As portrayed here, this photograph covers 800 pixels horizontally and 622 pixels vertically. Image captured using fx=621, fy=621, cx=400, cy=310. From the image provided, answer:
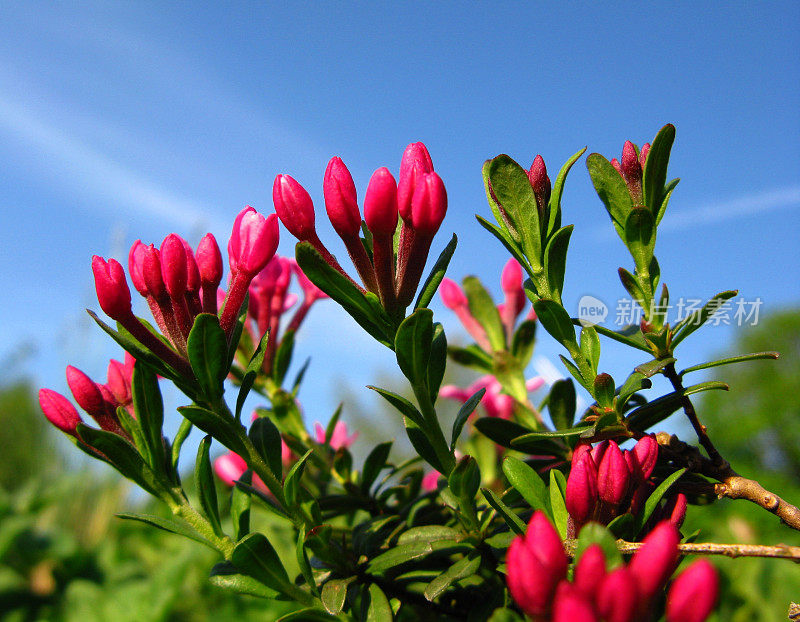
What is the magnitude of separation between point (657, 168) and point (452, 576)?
1.99 feet

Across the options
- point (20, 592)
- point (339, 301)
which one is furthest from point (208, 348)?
point (20, 592)

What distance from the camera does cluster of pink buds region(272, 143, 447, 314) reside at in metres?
0.71

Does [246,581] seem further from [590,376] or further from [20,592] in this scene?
[20,592]

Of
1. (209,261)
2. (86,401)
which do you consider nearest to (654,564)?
(209,261)

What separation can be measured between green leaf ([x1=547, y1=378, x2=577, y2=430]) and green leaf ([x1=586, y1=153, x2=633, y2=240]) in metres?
0.25

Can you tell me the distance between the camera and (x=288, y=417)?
1224mm

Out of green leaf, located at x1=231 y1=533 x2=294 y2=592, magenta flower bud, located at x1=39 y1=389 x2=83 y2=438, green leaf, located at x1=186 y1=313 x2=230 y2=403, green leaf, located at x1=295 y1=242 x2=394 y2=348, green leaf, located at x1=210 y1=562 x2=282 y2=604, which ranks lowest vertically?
green leaf, located at x1=210 y1=562 x2=282 y2=604

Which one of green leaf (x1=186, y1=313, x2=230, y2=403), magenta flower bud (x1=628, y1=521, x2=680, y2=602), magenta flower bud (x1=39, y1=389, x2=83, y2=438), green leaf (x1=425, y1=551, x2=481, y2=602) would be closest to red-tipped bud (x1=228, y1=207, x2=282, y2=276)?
green leaf (x1=186, y1=313, x2=230, y2=403)

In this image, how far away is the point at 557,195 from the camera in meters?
0.85

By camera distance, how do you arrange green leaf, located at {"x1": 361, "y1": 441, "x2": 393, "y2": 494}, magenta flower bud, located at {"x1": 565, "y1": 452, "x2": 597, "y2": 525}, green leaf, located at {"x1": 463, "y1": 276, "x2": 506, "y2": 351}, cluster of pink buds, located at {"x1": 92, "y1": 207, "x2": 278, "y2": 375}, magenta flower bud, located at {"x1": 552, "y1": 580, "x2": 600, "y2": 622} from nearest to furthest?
magenta flower bud, located at {"x1": 552, "y1": 580, "x2": 600, "y2": 622} → magenta flower bud, located at {"x1": 565, "y1": 452, "x2": 597, "y2": 525} → cluster of pink buds, located at {"x1": 92, "y1": 207, "x2": 278, "y2": 375} → green leaf, located at {"x1": 361, "y1": 441, "x2": 393, "y2": 494} → green leaf, located at {"x1": 463, "y1": 276, "x2": 506, "y2": 351}

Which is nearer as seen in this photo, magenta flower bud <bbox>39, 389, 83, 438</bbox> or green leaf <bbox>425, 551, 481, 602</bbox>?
green leaf <bbox>425, 551, 481, 602</bbox>

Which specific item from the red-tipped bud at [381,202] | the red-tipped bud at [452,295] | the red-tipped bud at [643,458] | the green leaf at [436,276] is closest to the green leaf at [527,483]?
the red-tipped bud at [643,458]

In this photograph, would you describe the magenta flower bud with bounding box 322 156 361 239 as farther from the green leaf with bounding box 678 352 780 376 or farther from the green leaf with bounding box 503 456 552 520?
the green leaf with bounding box 678 352 780 376

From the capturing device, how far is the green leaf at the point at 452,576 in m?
0.70
